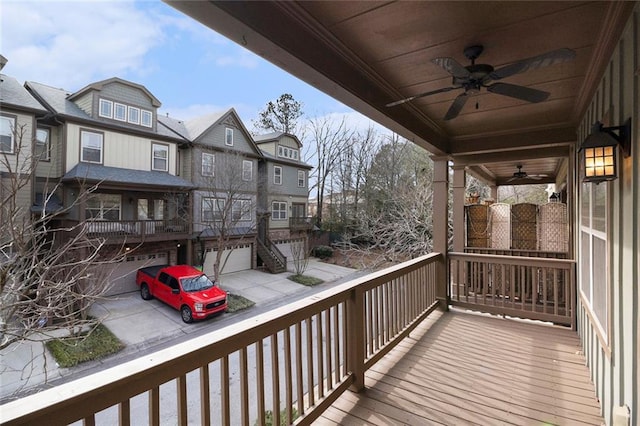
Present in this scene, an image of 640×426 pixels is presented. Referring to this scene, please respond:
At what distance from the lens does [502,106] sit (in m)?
3.29

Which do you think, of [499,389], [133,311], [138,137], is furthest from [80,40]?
[499,389]

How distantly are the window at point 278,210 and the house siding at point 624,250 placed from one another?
13.7 m

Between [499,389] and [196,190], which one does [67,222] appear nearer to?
[196,190]

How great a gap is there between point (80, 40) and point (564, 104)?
29.2ft

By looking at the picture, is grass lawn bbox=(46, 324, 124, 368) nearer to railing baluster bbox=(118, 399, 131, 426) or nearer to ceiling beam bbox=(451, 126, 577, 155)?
railing baluster bbox=(118, 399, 131, 426)

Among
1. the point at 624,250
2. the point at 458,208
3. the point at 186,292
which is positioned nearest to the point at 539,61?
the point at 624,250

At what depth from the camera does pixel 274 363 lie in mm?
1788

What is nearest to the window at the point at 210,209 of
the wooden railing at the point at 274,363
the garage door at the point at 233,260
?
the garage door at the point at 233,260

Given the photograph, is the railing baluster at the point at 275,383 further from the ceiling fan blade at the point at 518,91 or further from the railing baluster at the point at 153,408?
the ceiling fan blade at the point at 518,91

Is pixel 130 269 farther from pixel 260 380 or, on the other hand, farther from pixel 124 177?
pixel 260 380

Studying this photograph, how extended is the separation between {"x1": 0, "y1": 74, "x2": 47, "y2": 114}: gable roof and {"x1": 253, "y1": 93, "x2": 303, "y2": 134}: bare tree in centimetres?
1339

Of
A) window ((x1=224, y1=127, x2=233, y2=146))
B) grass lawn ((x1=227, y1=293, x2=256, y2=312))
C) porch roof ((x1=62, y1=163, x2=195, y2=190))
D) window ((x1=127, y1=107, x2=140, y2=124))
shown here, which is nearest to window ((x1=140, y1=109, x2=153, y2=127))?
window ((x1=127, y1=107, x2=140, y2=124))

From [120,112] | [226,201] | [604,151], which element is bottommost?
[604,151]

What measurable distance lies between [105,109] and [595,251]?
12.3 meters
